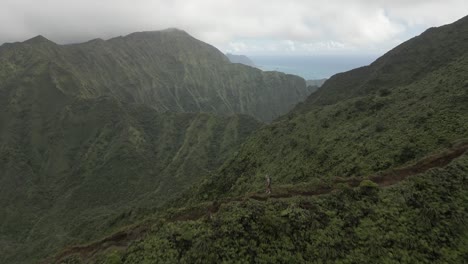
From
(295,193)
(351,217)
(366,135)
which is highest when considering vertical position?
(351,217)

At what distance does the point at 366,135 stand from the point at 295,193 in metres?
33.0

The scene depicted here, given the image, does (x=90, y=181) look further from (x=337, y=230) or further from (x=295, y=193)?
(x=337, y=230)

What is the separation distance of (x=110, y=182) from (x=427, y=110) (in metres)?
149

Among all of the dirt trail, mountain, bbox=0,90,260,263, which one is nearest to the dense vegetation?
the dirt trail

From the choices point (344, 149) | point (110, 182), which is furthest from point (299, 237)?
point (110, 182)

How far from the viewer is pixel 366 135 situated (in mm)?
58625

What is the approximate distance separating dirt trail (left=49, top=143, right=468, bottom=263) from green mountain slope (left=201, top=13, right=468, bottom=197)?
334 cm

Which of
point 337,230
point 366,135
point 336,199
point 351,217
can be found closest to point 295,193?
point 336,199

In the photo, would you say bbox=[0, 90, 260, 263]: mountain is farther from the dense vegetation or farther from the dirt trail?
the dirt trail

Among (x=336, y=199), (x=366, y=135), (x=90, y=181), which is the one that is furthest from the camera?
(x=90, y=181)

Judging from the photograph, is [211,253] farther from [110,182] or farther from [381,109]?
[110,182]

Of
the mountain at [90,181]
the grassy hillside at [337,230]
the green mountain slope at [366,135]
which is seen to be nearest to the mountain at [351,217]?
the grassy hillside at [337,230]

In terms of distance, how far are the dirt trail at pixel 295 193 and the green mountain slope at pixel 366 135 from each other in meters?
3.34

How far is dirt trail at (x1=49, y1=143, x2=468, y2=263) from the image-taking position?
30438 millimetres
